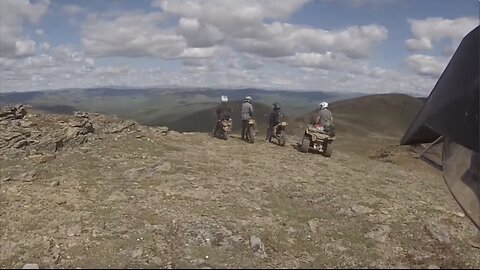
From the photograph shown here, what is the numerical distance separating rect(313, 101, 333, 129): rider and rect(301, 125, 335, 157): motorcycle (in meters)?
0.20

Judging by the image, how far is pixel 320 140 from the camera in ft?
70.1

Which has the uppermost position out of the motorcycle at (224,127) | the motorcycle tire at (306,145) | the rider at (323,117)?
the rider at (323,117)

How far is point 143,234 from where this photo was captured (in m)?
10.8

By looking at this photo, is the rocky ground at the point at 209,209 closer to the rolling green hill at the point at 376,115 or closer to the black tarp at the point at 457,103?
the black tarp at the point at 457,103

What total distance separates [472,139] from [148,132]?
18354mm

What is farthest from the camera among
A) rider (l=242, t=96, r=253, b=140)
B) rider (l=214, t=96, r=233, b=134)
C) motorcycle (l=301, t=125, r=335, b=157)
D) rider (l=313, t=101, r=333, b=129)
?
rider (l=242, t=96, r=253, b=140)

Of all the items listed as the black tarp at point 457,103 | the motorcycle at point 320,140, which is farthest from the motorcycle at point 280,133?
the black tarp at point 457,103

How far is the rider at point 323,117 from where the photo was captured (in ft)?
69.2

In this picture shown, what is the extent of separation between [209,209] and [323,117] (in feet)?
33.3

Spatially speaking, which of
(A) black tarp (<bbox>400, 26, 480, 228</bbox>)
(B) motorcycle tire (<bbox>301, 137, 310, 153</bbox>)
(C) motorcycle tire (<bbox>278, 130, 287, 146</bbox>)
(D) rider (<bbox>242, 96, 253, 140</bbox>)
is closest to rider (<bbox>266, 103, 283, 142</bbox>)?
(C) motorcycle tire (<bbox>278, 130, 287, 146</bbox>)

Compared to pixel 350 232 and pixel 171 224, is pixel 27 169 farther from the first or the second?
pixel 350 232

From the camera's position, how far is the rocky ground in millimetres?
9992

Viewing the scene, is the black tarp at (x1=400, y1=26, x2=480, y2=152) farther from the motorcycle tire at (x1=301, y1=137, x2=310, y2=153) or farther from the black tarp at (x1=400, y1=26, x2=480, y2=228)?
the motorcycle tire at (x1=301, y1=137, x2=310, y2=153)

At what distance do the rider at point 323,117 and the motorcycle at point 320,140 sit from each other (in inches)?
7.9
